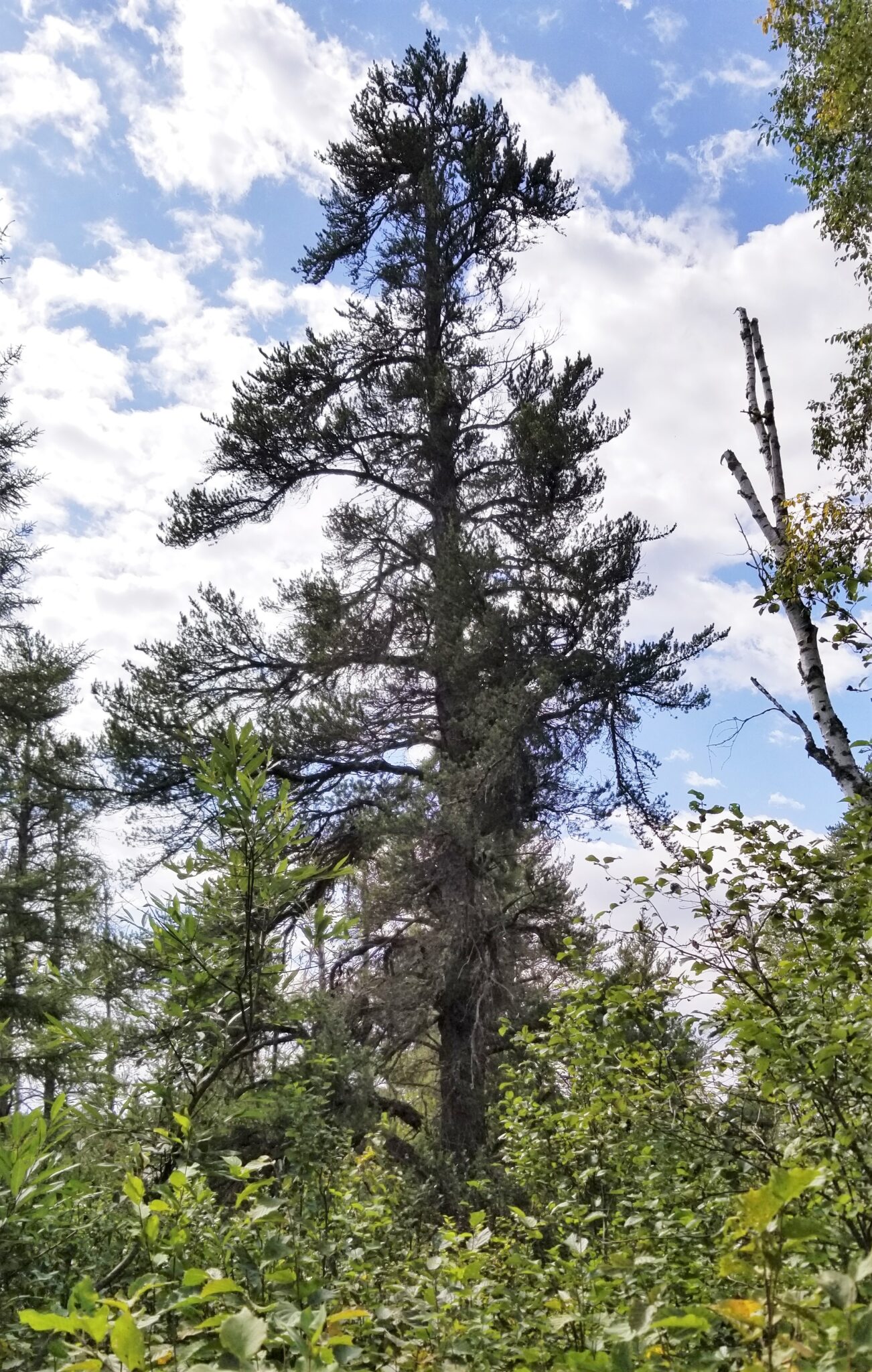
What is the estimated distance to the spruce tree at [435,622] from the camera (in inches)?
392

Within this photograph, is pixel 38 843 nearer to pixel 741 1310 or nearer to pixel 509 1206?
pixel 509 1206

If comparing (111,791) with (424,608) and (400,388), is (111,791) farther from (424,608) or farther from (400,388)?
(400,388)

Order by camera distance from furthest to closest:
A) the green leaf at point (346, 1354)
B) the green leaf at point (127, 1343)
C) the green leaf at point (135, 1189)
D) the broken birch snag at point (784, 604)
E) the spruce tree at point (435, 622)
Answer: the spruce tree at point (435, 622) < the broken birch snag at point (784, 604) < the green leaf at point (135, 1189) < the green leaf at point (346, 1354) < the green leaf at point (127, 1343)

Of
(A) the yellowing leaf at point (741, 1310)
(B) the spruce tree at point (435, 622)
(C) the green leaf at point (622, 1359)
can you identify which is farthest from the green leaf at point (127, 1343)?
(B) the spruce tree at point (435, 622)

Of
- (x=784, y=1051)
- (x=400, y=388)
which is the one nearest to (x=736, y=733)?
(x=784, y=1051)

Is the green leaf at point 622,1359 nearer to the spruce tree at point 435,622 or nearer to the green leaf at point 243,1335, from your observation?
the green leaf at point 243,1335

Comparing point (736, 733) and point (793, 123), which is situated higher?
point (793, 123)

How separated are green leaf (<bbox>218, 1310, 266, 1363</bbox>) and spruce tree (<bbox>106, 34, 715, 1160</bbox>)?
847cm

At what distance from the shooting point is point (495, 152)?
13.2 m

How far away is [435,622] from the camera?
10641 mm

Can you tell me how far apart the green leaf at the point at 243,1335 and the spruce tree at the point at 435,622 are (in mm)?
8470

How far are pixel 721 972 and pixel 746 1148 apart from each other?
0.53 metres

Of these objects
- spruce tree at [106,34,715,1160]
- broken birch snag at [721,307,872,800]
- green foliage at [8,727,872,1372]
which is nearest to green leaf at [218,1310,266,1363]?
green foliage at [8,727,872,1372]

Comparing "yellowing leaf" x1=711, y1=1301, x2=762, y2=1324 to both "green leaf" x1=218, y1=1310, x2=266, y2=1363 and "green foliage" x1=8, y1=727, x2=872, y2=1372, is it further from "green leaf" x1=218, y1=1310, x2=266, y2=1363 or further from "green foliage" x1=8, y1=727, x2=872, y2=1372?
"green leaf" x1=218, y1=1310, x2=266, y2=1363
